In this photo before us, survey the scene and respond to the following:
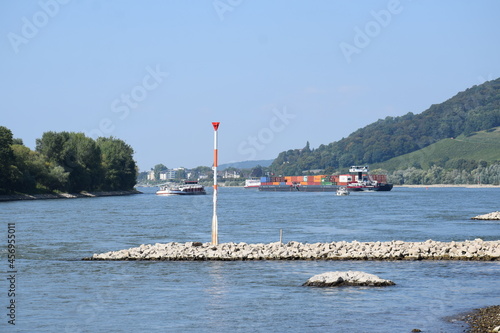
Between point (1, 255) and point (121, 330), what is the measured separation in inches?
886

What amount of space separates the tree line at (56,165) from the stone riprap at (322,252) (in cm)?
9832

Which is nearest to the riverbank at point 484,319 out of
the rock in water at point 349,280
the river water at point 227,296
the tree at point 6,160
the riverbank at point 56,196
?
the river water at point 227,296

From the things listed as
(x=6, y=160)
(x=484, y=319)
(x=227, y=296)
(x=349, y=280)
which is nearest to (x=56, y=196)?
(x=6, y=160)

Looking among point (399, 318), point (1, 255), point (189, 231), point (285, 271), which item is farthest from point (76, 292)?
point (189, 231)

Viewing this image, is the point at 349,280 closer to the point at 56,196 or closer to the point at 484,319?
the point at 484,319

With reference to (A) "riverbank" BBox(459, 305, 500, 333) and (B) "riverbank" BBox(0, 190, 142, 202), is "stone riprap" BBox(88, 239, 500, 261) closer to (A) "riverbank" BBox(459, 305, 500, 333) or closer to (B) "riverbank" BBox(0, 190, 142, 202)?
(A) "riverbank" BBox(459, 305, 500, 333)

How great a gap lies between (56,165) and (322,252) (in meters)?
129

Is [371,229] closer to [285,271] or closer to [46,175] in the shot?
[285,271]

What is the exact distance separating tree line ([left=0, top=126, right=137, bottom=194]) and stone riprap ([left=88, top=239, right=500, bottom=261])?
98322 mm

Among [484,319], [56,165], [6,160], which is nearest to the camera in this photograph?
[484,319]

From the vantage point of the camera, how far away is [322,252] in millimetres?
36531

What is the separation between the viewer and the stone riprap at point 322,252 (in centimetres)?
3622

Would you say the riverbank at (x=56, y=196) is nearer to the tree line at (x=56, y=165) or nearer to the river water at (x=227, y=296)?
the tree line at (x=56, y=165)

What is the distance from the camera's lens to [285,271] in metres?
32.4
